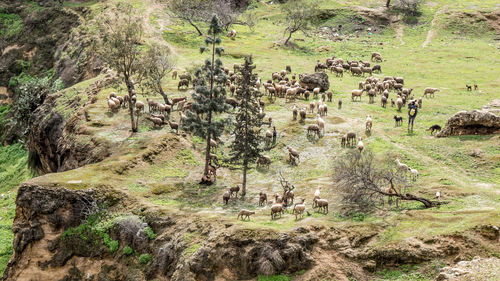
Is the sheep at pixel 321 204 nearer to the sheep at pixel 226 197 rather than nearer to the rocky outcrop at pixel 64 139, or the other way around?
the sheep at pixel 226 197

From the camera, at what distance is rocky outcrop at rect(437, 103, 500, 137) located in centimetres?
3519

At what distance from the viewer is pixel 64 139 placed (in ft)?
153

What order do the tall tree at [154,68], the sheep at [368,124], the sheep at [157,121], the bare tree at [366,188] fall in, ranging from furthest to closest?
1. the tall tree at [154,68]
2. the sheep at [157,121]
3. the sheep at [368,124]
4. the bare tree at [366,188]

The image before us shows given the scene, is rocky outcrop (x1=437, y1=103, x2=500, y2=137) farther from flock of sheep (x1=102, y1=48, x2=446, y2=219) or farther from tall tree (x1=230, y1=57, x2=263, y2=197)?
tall tree (x1=230, y1=57, x2=263, y2=197)

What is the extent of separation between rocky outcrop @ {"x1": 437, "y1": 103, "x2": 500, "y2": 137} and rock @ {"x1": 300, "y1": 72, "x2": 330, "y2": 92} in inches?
721

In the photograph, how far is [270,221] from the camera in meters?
27.2

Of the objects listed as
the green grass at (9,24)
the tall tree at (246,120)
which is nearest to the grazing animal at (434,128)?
the tall tree at (246,120)

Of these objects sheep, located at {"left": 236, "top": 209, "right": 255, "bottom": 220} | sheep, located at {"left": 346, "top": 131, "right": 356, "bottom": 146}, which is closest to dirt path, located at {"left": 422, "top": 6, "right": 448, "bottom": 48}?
sheep, located at {"left": 346, "top": 131, "right": 356, "bottom": 146}

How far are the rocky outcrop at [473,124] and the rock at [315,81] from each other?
60.0ft

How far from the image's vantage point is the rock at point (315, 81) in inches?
2078

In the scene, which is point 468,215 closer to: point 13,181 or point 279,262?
point 279,262

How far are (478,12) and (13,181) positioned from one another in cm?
9120

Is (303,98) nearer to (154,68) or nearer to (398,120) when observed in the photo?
(398,120)

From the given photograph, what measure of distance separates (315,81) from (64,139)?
28902 mm
